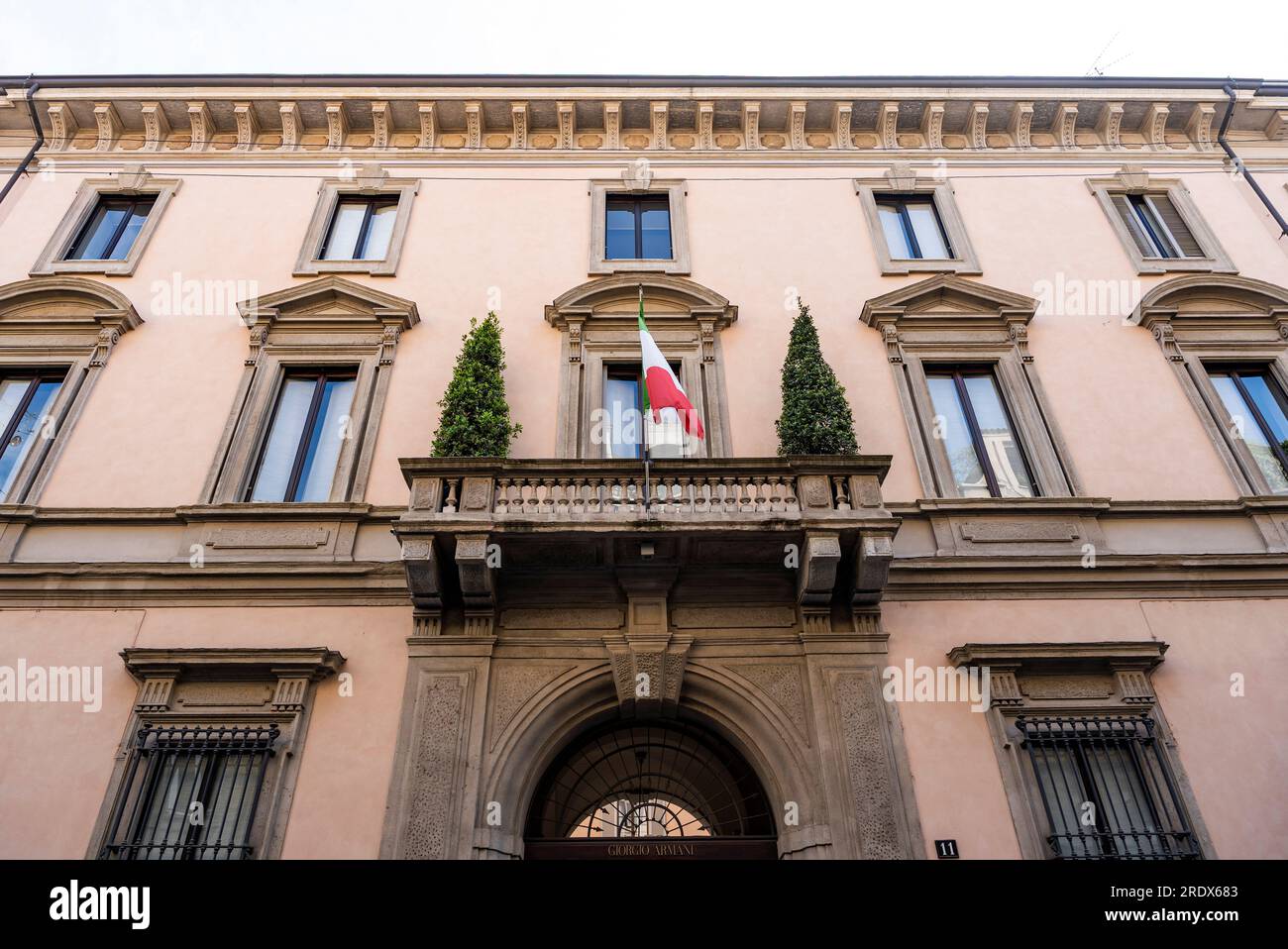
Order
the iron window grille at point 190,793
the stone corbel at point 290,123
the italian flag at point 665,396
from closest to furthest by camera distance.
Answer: the iron window grille at point 190,793
the italian flag at point 665,396
the stone corbel at point 290,123

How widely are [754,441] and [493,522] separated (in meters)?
3.72

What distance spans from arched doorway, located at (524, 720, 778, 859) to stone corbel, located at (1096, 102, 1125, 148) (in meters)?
12.6

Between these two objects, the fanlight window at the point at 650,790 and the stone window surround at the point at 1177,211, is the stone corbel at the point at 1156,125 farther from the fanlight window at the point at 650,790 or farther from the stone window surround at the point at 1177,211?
the fanlight window at the point at 650,790

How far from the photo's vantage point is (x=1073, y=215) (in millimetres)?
13320

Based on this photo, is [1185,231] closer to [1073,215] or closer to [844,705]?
[1073,215]

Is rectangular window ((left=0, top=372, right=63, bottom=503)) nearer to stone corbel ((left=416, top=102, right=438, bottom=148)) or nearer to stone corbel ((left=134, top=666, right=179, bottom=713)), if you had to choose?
stone corbel ((left=134, top=666, right=179, bottom=713))

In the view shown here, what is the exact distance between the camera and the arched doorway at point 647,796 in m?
8.45

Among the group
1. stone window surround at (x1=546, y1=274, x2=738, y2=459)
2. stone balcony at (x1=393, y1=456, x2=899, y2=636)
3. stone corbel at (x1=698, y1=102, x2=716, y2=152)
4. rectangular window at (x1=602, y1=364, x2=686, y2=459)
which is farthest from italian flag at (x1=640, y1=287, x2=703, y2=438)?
stone corbel at (x1=698, y1=102, x2=716, y2=152)

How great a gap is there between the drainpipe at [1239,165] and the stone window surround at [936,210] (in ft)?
16.0

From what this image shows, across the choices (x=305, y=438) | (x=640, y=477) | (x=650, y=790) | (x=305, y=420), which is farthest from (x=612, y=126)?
(x=650, y=790)

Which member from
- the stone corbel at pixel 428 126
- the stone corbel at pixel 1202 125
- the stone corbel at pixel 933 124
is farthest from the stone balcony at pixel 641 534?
the stone corbel at pixel 1202 125

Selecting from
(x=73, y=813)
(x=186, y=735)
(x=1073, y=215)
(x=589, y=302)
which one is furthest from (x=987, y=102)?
(x=73, y=813)

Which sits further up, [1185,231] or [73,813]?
[1185,231]
